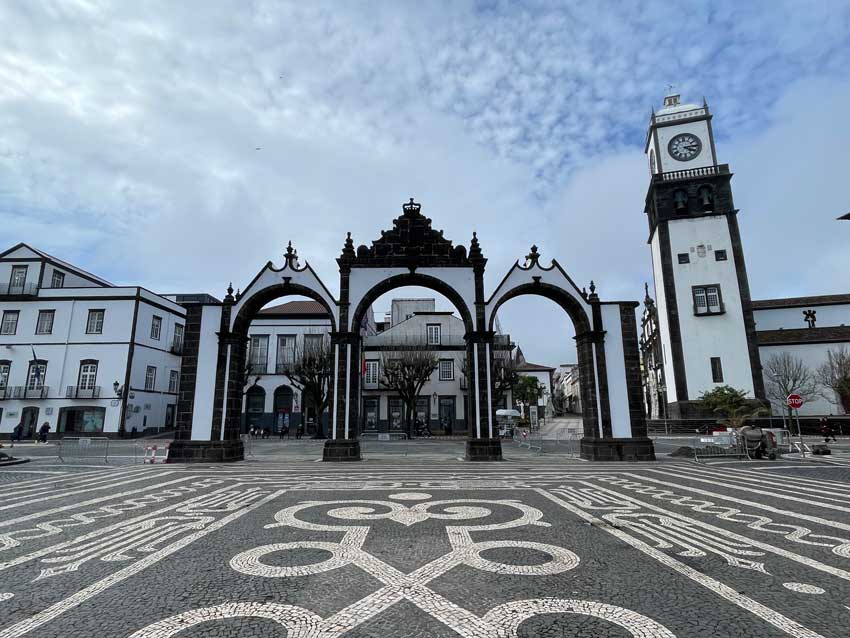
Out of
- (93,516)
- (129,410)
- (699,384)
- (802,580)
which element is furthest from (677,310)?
(129,410)

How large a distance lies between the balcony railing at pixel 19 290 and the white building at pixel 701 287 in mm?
48468

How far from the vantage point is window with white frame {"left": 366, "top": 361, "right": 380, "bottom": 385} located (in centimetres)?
4050

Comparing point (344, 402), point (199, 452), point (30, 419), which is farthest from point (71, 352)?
point (344, 402)

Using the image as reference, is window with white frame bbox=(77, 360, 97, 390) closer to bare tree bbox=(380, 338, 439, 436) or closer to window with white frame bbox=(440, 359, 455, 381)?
bare tree bbox=(380, 338, 439, 436)

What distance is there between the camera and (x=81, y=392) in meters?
31.5

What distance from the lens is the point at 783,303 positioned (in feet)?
142

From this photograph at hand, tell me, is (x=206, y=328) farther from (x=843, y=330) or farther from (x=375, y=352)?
(x=843, y=330)

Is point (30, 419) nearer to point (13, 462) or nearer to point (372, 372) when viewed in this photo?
point (13, 462)

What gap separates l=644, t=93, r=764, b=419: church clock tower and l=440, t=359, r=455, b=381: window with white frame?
58.2 feet

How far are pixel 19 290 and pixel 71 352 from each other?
6.48m

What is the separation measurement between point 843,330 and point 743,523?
154 ft

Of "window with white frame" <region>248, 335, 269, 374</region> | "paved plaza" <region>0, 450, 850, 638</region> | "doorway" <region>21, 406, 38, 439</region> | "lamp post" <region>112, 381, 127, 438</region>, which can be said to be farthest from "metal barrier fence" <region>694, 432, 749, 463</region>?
"doorway" <region>21, 406, 38, 439</region>

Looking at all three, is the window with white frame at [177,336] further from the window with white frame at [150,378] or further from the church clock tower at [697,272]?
the church clock tower at [697,272]

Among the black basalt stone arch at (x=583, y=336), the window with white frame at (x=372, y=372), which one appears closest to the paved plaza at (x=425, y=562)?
the black basalt stone arch at (x=583, y=336)
